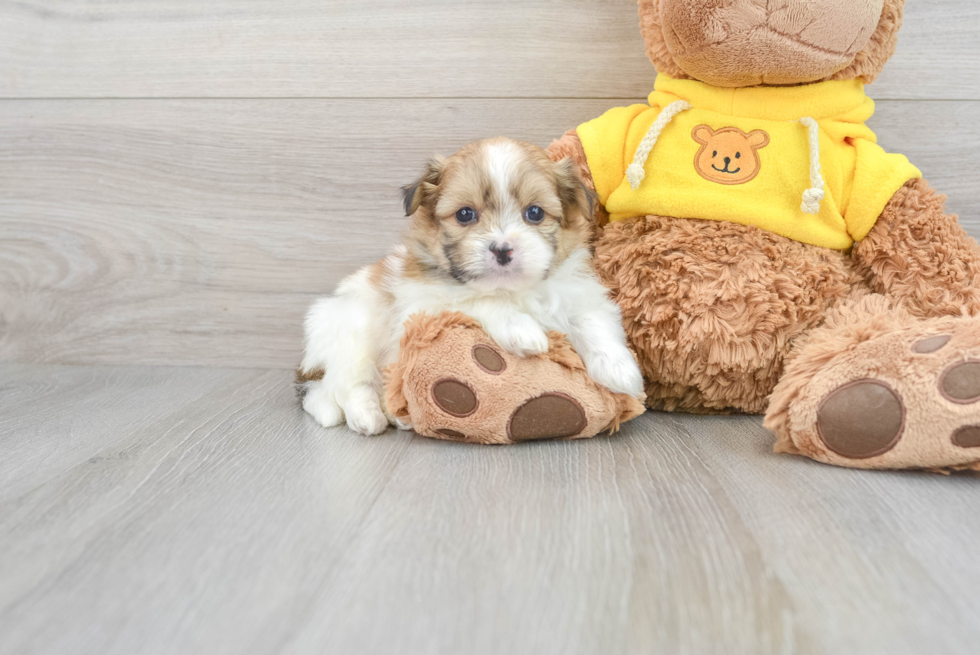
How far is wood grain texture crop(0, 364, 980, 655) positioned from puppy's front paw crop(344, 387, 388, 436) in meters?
0.06

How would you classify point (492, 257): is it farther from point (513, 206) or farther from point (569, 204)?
point (569, 204)

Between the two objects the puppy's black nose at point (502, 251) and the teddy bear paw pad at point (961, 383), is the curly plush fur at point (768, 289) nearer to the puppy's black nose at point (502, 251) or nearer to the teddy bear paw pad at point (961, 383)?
the teddy bear paw pad at point (961, 383)

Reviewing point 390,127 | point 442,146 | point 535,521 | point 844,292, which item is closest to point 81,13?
point 390,127

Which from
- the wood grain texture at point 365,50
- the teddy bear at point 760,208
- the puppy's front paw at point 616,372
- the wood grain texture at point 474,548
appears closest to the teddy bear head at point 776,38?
the teddy bear at point 760,208

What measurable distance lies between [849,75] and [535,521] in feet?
3.75

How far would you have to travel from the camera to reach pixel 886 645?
2.39ft

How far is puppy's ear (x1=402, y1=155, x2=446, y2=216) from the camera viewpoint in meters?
1.46

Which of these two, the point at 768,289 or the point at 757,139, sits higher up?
the point at 757,139

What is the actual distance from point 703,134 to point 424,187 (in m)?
0.60

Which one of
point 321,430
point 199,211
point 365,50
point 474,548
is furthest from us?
point 199,211

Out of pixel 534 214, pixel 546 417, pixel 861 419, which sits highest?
pixel 534 214

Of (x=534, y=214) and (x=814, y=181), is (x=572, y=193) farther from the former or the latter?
(x=814, y=181)

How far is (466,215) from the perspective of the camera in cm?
142

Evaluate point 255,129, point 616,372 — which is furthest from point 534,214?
point 255,129
